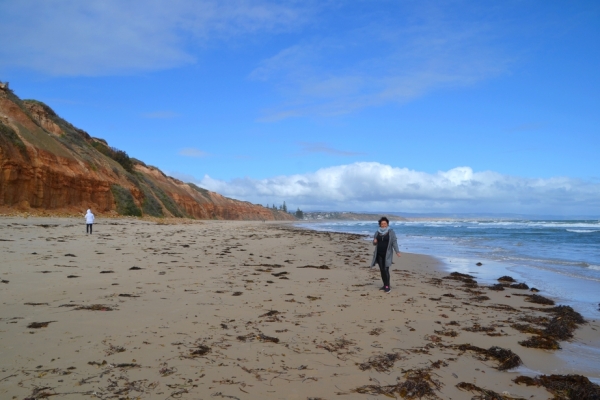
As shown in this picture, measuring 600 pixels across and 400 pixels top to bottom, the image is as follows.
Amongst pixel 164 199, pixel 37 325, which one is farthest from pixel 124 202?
pixel 37 325

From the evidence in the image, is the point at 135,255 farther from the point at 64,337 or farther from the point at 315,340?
the point at 315,340

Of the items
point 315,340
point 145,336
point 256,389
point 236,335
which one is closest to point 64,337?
point 145,336

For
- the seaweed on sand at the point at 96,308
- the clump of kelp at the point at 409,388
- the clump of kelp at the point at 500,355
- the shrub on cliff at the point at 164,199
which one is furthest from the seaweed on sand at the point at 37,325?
the shrub on cliff at the point at 164,199

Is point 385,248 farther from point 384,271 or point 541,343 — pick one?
point 541,343

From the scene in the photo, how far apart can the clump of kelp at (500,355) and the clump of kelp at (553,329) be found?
2.37 ft

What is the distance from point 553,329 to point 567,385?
202cm

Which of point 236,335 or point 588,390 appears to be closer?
point 588,390

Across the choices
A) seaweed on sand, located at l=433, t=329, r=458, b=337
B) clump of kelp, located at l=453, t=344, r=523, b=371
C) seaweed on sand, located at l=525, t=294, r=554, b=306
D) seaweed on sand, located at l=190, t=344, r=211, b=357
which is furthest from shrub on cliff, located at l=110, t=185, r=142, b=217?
clump of kelp, located at l=453, t=344, r=523, b=371

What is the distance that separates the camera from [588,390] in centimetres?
361

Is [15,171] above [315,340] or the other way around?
above

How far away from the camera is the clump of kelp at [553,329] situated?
5.02m

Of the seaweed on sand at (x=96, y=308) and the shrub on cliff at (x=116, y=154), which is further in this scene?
the shrub on cliff at (x=116, y=154)

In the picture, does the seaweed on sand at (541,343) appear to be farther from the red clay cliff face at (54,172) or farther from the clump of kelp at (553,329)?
the red clay cliff face at (54,172)

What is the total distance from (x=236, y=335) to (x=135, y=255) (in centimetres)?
766
